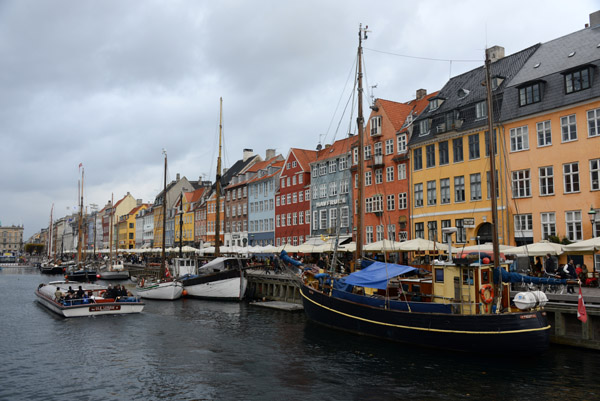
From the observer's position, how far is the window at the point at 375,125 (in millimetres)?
51266

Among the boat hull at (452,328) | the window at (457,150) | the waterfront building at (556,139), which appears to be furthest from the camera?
the window at (457,150)

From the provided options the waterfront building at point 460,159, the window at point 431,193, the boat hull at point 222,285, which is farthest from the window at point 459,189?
the boat hull at point 222,285

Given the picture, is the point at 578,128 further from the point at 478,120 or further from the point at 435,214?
the point at 435,214

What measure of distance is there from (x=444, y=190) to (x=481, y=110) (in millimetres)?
7341

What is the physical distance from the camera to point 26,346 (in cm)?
2398

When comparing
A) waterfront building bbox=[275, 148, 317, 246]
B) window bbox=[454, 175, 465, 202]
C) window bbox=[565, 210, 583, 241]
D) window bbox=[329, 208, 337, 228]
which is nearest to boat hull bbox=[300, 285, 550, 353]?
window bbox=[565, 210, 583, 241]

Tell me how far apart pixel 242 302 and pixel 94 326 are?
14.5 meters

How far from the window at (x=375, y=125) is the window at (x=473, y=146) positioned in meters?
12.1

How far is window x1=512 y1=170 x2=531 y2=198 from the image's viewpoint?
3684cm

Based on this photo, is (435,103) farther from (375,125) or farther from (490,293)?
(490,293)

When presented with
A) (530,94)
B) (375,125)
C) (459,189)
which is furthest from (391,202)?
(530,94)

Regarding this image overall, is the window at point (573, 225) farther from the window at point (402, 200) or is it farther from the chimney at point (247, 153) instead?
the chimney at point (247, 153)

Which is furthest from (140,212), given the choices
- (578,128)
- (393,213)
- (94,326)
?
(578,128)

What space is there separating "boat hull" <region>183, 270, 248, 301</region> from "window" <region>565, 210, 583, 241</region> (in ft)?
81.9
